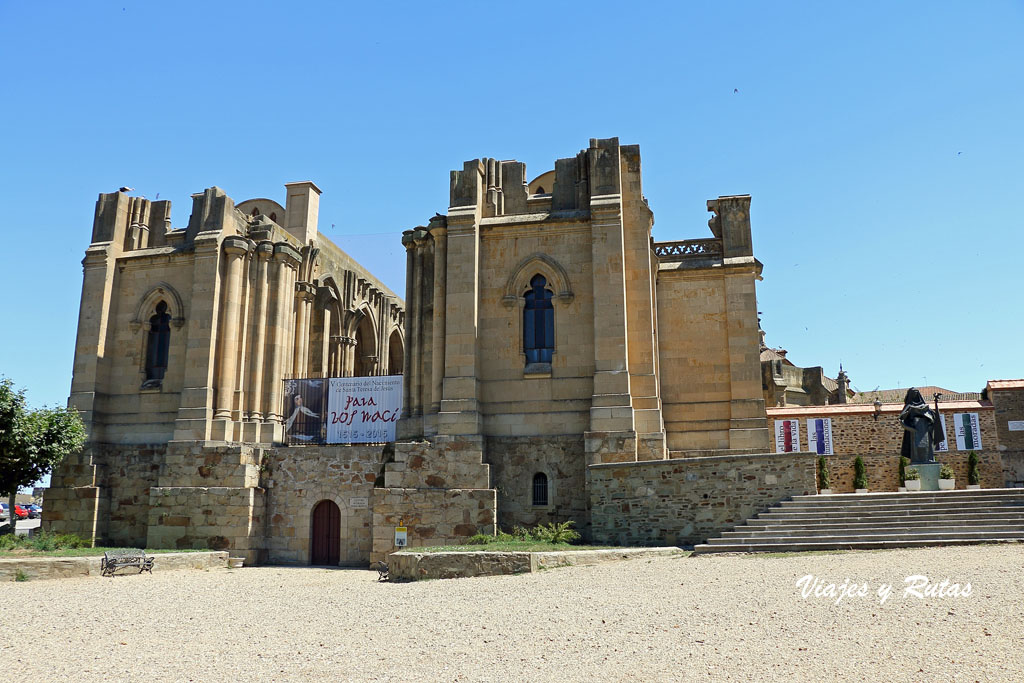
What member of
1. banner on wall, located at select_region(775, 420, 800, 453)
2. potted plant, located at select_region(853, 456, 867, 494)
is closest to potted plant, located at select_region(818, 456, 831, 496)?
potted plant, located at select_region(853, 456, 867, 494)

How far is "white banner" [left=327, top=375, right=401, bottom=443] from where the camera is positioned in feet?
72.1

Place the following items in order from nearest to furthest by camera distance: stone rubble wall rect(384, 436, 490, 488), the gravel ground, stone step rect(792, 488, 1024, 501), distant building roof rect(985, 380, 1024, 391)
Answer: the gravel ground, stone step rect(792, 488, 1024, 501), stone rubble wall rect(384, 436, 490, 488), distant building roof rect(985, 380, 1024, 391)

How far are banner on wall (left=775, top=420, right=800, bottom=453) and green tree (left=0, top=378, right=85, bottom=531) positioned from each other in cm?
2151

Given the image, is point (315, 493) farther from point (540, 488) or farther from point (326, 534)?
point (540, 488)

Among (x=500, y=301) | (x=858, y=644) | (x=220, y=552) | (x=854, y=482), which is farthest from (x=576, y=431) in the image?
(x=858, y=644)

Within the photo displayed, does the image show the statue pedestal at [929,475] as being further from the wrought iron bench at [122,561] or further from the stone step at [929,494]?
the wrought iron bench at [122,561]

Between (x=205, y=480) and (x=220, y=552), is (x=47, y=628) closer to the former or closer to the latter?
(x=220, y=552)

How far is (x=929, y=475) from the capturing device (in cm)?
1948

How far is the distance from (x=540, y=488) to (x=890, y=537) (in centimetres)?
791

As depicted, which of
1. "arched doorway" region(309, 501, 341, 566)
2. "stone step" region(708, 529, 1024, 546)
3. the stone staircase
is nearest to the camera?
"stone step" region(708, 529, 1024, 546)

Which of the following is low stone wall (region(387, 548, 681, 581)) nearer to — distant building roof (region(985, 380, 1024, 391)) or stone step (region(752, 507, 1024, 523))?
stone step (region(752, 507, 1024, 523))

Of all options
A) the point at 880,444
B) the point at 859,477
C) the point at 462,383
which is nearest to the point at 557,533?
the point at 462,383

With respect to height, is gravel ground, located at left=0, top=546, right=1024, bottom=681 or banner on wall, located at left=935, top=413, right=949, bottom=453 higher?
banner on wall, located at left=935, top=413, right=949, bottom=453

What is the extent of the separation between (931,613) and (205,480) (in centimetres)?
1728
